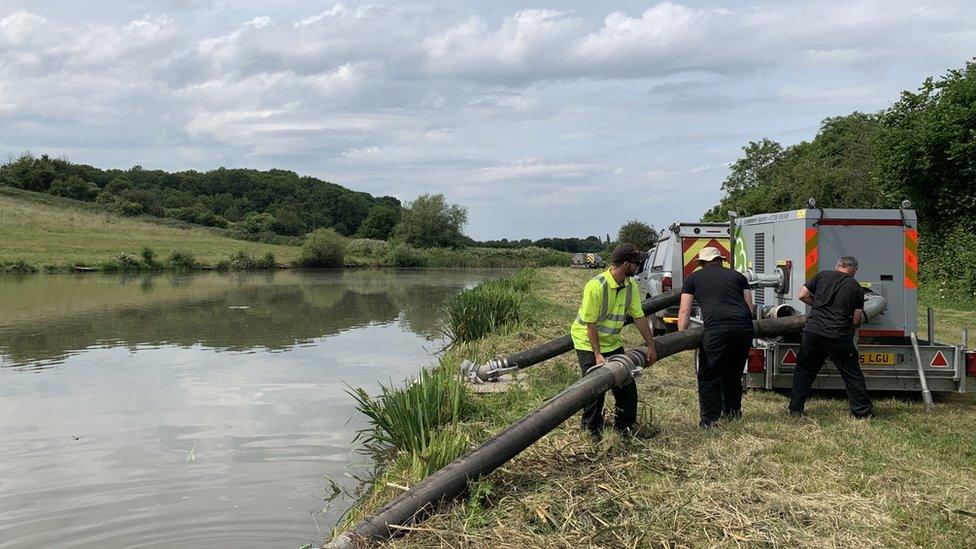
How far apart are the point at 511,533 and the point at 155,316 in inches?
858

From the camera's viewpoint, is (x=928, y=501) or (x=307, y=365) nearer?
(x=928, y=501)

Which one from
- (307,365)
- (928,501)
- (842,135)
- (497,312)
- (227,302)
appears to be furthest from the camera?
(842,135)

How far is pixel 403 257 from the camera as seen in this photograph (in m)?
79.9

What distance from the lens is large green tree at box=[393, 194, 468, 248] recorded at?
96.6m

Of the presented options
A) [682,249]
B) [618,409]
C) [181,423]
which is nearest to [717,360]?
[618,409]

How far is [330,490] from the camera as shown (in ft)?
24.3

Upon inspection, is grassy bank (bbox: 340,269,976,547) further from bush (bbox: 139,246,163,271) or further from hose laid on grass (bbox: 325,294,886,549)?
bush (bbox: 139,246,163,271)

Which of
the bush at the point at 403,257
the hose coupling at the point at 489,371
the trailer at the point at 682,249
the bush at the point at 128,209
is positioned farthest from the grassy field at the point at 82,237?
the hose coupling at the point at 489,371

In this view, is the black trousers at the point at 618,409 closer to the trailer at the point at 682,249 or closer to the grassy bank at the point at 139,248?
the trailer at the point at 682,249

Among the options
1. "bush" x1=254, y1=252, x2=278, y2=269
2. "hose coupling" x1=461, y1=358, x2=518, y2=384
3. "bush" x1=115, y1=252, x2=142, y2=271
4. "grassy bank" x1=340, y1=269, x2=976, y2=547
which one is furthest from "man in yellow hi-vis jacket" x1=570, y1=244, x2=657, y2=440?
"bush" x1=254, y1=252, x2=278, y2=269

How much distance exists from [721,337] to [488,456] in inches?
126

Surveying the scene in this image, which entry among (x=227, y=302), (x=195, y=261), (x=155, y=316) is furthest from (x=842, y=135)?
Result: (x=195, y=261)

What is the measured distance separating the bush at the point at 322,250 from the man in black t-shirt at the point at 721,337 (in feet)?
211

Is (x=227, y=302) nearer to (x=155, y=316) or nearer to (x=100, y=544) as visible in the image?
(x=155, y=316)
